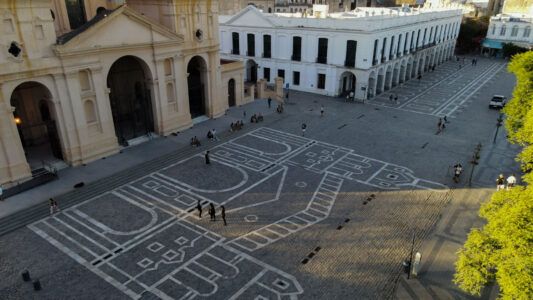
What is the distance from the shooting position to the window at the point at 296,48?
171 ft

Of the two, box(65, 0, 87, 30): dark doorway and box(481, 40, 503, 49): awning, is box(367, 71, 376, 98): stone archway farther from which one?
box(481, 40, 503, 49): awning

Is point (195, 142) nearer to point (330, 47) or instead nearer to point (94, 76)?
point (94, 76)

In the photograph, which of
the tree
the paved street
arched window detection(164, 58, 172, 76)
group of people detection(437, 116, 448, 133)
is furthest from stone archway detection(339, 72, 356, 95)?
the tree

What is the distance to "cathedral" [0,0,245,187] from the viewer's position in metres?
25.0

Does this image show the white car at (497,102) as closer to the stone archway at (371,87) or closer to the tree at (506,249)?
the stone archway at (371,87)

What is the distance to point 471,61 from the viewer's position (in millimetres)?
78500

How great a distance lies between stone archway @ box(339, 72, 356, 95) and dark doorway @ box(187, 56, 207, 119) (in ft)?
67.4

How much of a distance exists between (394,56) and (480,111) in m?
14.3

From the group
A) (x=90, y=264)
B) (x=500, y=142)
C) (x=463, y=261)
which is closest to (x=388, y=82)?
(x=500, y=142)

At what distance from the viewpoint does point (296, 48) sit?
5278 cm

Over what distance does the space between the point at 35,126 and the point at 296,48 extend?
35024 millimetres

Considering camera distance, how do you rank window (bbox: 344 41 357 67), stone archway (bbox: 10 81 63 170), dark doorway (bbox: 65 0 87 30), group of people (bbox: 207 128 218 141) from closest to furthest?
stone archway (bbox: 10 81 63 170) < dark doorway (bbox: 65 0 87 30) < group of people (bbox: 207 128 218 141) < window (bbox: 344 41 357 67)

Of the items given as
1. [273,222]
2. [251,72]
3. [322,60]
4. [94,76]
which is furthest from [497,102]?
[94,76]

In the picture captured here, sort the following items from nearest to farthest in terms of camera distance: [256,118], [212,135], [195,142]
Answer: [195,142] → [212,135] → [256,118]
